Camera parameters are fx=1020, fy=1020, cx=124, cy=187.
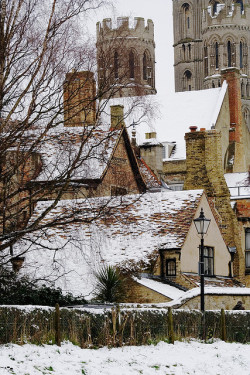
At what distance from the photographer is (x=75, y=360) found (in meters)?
20.2

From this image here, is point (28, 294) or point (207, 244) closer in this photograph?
point (28, 294)

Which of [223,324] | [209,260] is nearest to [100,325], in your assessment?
[223,324]

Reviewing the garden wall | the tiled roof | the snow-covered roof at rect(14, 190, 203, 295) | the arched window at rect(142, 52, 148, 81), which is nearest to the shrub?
the snow-covered roof at rect(14, 190, 203, 295)

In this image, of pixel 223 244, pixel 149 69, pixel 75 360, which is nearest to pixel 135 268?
pixel 223 244

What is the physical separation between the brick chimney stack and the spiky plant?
43.2 meters

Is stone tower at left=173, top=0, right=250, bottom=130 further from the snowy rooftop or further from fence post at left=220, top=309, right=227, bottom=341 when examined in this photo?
fence post at left=220, top=309, right=227, bottom=341

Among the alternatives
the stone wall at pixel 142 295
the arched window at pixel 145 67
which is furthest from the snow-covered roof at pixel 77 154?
the arched window at pixel 145 67

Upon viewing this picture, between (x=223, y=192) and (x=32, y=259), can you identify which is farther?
(x=223, y=192)

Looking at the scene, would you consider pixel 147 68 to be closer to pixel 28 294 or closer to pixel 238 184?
pixel 238 184

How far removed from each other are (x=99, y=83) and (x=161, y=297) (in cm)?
1075

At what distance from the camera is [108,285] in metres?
30.6

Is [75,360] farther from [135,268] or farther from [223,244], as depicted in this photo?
[223,244]

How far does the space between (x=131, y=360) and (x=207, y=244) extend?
1763cm

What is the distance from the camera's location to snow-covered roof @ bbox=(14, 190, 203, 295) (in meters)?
32.5
